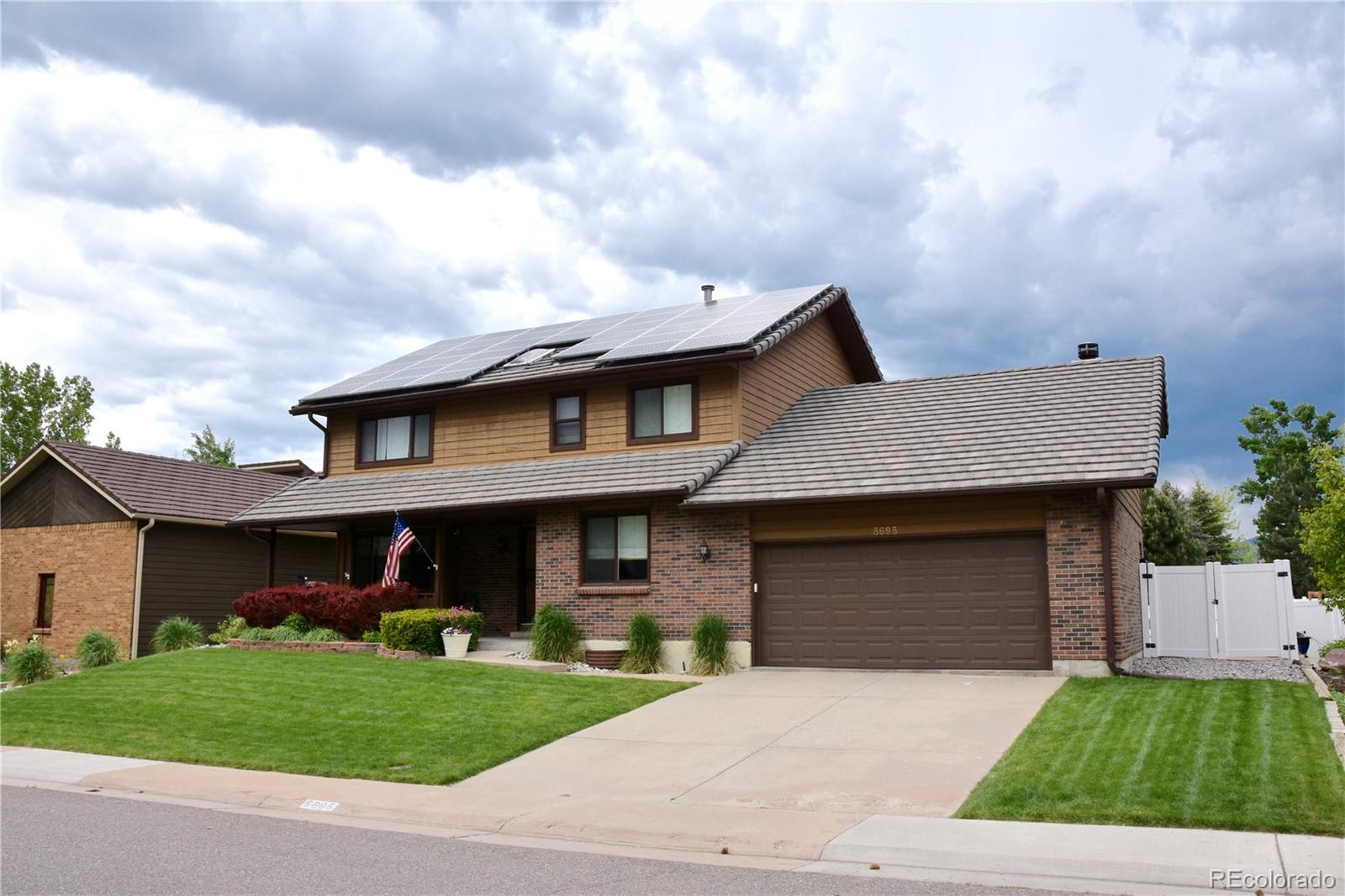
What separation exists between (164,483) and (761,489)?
17761 millimetres

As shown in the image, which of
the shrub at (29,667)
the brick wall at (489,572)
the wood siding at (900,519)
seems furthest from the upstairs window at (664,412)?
the shrub at (29,667)

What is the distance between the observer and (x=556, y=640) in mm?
19703

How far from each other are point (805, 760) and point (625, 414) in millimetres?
11002

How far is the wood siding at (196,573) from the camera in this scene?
86.6 feet

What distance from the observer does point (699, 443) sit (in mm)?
20969

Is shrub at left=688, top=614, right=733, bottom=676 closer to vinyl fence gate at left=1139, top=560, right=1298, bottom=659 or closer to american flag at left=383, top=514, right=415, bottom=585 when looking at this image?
american flag at left=383, top=514, right=415, bottom=585

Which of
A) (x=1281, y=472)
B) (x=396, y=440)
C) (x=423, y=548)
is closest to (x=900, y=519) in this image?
(x=423, y=548)

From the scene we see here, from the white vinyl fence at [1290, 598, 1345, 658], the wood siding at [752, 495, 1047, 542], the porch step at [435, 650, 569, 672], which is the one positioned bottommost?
the porch step at [435, 650, 569, 672]

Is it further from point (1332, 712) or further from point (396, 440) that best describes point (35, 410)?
point (1332, 712)

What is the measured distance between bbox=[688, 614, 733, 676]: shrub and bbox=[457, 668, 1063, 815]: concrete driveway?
157cm

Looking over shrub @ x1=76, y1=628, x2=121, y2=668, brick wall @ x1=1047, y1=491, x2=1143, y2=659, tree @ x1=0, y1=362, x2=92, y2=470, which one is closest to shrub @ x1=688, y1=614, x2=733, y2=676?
brick wall @ x1=1047, y1=491, x2=1143, y2=659

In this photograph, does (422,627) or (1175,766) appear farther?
(422,627)

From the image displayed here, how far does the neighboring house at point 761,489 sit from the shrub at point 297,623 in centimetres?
225

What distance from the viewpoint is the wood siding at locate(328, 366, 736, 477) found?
21.0m
